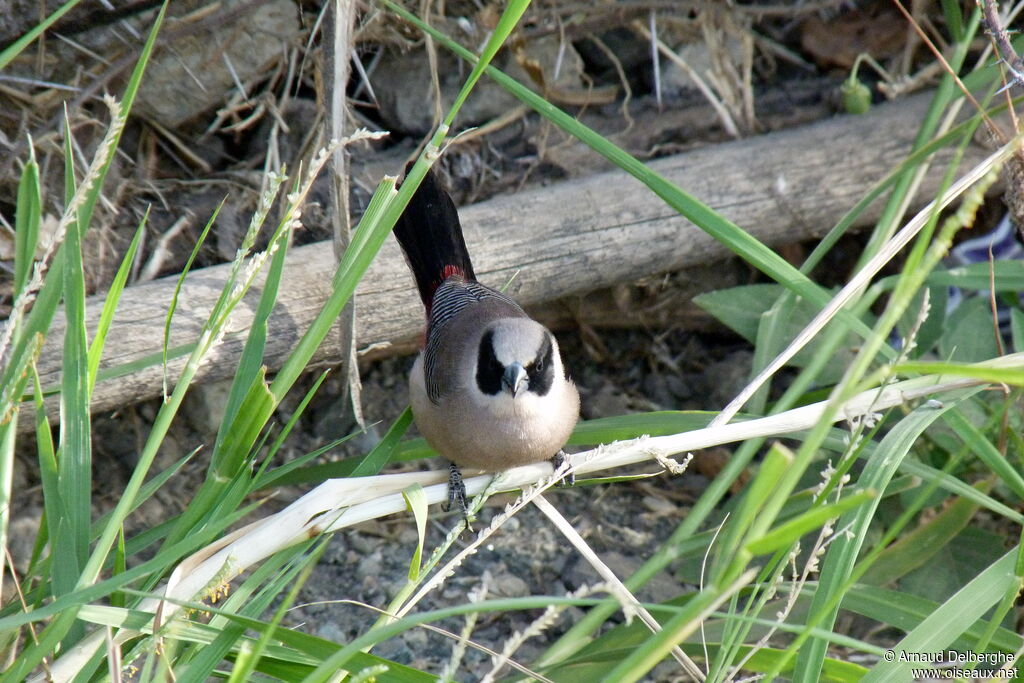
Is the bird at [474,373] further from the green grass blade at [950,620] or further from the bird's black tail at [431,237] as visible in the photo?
the green grass blade at [950,620]

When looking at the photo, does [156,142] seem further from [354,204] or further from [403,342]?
[403,342]

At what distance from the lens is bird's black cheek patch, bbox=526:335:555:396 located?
8.89ft

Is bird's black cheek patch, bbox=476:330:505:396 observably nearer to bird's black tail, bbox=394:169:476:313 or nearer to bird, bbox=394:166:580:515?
bird, bbox=394:166:580:515

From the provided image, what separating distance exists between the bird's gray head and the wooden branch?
0.59 m

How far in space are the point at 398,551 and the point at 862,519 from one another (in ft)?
6.06

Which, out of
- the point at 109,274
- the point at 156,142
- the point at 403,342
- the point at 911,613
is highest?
the point at 156,142

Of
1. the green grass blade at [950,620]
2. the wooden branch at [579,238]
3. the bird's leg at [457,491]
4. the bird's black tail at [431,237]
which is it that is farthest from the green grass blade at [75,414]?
the green grass blade at [950,620]

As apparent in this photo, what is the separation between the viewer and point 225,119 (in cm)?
389

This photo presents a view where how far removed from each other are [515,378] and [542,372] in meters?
0.15

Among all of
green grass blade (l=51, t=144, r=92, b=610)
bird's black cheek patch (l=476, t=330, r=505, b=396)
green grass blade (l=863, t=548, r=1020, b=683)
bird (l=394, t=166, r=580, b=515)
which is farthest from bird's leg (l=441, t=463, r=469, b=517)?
green grass blade (l=863, t=548, r=1020, b=683)

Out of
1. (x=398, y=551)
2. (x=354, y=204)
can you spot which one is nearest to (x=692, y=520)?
(x=398, y=551)

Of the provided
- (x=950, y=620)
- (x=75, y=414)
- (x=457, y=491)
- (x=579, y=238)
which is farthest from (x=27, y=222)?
(x=950, y=620)

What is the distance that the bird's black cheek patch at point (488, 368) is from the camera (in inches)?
107

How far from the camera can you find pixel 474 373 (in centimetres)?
281
